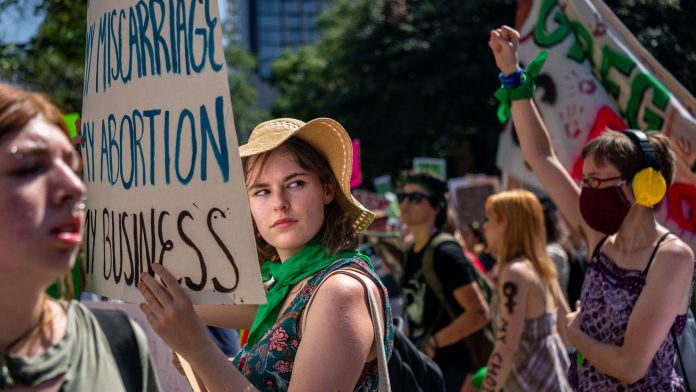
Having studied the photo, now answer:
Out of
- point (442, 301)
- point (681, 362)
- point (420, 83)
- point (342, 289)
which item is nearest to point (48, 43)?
point (442, 301)

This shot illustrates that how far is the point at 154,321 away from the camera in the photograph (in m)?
1.92

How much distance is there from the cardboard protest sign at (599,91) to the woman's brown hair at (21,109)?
3.12 meters

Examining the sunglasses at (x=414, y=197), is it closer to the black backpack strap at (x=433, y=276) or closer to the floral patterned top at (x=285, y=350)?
the black backpack strap at (x=433, y=276)

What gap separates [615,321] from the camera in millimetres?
3045

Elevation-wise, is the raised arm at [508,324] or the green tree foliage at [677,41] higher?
the green tree foliage at [677,41]

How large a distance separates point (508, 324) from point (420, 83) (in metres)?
20.2

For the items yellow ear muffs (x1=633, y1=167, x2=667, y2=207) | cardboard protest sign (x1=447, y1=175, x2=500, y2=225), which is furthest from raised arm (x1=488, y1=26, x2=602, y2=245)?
cardboard protest sign (x1=447, y1=175, x2=500, y2=225)

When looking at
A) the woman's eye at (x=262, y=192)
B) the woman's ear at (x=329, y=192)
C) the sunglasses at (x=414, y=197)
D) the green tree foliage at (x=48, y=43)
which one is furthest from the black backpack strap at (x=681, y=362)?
the green tree foliage at (x=48, y=43)

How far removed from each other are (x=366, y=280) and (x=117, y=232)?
66 cm

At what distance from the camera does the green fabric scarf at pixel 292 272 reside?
A: 2344mm

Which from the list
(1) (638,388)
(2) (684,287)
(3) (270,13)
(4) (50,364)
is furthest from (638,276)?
(3) (270,13)

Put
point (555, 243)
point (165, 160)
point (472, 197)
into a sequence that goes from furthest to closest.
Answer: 1. point (472, 197)
2. point (555, 243)
3. point (165, 160)

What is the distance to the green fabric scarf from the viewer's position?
2344mm

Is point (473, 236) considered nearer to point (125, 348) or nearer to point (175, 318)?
point (175, 318)
